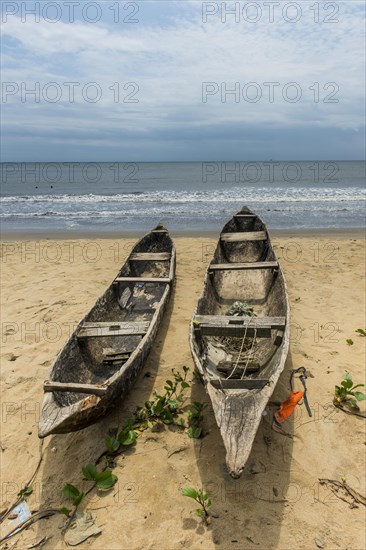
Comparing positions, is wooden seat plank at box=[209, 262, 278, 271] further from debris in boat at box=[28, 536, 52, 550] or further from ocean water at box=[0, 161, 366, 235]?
ocean water at box=[0, 161, 366, 235]

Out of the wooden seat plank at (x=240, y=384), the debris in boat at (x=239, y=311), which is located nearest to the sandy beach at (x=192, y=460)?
the wooden seat plank at (x=240, y=384)

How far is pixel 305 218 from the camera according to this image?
1788cm

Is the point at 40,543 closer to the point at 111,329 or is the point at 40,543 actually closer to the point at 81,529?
the point at 81,529

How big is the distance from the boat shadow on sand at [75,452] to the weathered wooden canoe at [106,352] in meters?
0.35

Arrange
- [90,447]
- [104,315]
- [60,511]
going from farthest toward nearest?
1. [104,315]
2. [90,447]
3. [60,511]

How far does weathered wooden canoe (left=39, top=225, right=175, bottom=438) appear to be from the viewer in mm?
3541

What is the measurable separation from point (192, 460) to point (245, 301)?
3.48 m

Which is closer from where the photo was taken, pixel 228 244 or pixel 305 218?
pixel 228 244

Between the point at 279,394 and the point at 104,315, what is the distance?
9.85 ft

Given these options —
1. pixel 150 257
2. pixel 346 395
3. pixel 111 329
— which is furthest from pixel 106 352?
pixel 150 257

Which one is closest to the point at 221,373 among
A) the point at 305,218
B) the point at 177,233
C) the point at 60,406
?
the point at 60,406

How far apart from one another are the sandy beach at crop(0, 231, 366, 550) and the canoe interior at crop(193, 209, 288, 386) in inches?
17.4

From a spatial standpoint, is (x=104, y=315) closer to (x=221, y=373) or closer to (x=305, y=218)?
(x=221, y=373)

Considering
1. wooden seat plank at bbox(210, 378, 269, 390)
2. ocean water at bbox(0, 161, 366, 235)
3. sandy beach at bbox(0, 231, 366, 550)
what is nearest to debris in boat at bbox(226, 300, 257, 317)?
sandy beach at bbox(0, 231, 366, 550)
